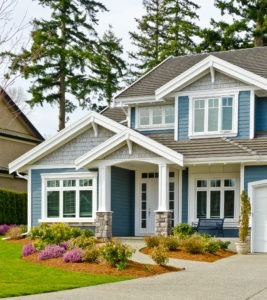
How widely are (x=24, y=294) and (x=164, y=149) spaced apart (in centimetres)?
1131

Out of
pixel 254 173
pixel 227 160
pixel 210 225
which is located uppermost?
pixel 227 160

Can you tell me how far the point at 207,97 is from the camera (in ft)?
78.9

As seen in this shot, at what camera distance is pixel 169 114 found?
25703 millimetres

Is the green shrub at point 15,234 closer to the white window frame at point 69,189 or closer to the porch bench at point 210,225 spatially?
the white window frame at point 69,189

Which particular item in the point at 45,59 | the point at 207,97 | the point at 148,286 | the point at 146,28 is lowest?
the point at 148,286

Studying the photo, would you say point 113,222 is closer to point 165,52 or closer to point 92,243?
point 92,243

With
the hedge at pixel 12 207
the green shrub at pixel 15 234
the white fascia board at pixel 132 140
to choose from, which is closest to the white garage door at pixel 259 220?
the white fascia board at pixel 132 140

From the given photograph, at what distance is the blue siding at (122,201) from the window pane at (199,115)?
3.44 m

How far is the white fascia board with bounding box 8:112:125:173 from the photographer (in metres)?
24.9

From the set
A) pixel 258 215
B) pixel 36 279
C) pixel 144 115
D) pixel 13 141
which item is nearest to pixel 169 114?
pixel 144 115

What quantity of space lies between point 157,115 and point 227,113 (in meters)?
3.30

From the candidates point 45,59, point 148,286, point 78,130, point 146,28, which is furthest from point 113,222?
point 146,28

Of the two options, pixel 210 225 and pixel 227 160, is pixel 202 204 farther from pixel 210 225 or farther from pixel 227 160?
pixel 227 160

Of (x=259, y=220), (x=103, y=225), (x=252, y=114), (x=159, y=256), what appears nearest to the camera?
(x=159, y=256)
